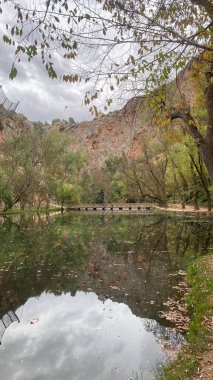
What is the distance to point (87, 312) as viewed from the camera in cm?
987

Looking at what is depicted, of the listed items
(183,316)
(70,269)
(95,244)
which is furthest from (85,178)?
(183,316)

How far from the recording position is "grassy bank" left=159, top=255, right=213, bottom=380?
5.48 metres

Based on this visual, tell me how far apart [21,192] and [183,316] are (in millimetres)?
40879

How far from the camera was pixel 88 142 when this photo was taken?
17925 centimetres

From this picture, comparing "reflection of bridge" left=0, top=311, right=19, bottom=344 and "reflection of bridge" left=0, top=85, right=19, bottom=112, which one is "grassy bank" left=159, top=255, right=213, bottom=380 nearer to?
"reflection of bridge" left=0, top=311, right=19, bottom=344

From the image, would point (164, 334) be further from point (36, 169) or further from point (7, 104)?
point (36, 169)

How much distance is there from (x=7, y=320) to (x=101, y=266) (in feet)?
21.3

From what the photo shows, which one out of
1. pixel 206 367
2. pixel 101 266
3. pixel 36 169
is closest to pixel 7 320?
pixel 206 367

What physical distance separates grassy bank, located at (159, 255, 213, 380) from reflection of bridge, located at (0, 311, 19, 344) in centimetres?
429

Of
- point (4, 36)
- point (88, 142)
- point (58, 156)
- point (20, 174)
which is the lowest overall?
point (4, 36)

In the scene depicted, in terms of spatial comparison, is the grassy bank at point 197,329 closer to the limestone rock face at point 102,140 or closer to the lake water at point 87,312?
the lake water at point 87,312

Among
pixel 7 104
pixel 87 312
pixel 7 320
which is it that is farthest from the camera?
pixel 7 104

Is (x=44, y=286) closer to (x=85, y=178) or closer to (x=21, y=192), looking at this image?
(x=21, y=192)

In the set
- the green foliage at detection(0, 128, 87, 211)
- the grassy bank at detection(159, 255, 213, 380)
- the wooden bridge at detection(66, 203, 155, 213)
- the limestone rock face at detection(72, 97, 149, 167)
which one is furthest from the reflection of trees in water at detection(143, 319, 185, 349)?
the limestone rock face at detection(72, 97, 149, 167)
